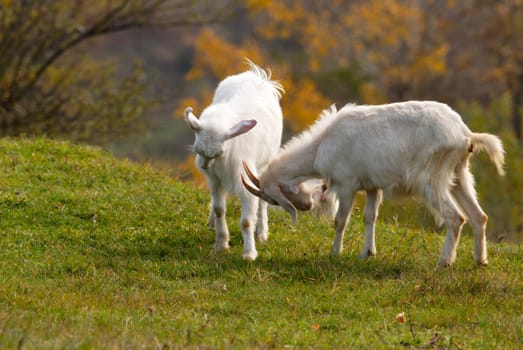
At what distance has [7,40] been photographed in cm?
1608

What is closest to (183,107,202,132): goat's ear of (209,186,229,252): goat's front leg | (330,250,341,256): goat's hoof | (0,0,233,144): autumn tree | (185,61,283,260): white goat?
(185,61,283,260): white goat

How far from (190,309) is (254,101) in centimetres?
306

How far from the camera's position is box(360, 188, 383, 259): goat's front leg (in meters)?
8.82

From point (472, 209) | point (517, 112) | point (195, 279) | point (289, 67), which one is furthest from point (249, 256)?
point (289, 67)

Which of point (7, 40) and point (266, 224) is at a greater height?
point (7, 40)

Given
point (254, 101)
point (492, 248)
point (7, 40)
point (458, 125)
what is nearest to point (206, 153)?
point (254, 101)

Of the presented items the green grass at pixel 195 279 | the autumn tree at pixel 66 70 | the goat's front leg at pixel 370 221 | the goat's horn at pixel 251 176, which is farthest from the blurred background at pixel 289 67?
the goat's horn at pixel 251 176

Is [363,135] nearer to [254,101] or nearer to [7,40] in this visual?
[254,101]

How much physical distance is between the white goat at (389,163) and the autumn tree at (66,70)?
813cm

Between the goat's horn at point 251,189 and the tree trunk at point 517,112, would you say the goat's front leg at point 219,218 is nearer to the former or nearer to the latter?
the goat's horn at point 251,189

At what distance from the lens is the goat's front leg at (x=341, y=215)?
8727 millimetres

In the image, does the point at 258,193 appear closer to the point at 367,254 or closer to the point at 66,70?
the point at 367,254

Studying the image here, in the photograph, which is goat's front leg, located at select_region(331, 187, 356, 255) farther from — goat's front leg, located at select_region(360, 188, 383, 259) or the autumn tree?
the autumn tree

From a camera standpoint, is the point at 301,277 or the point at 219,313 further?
the point at 301,277
